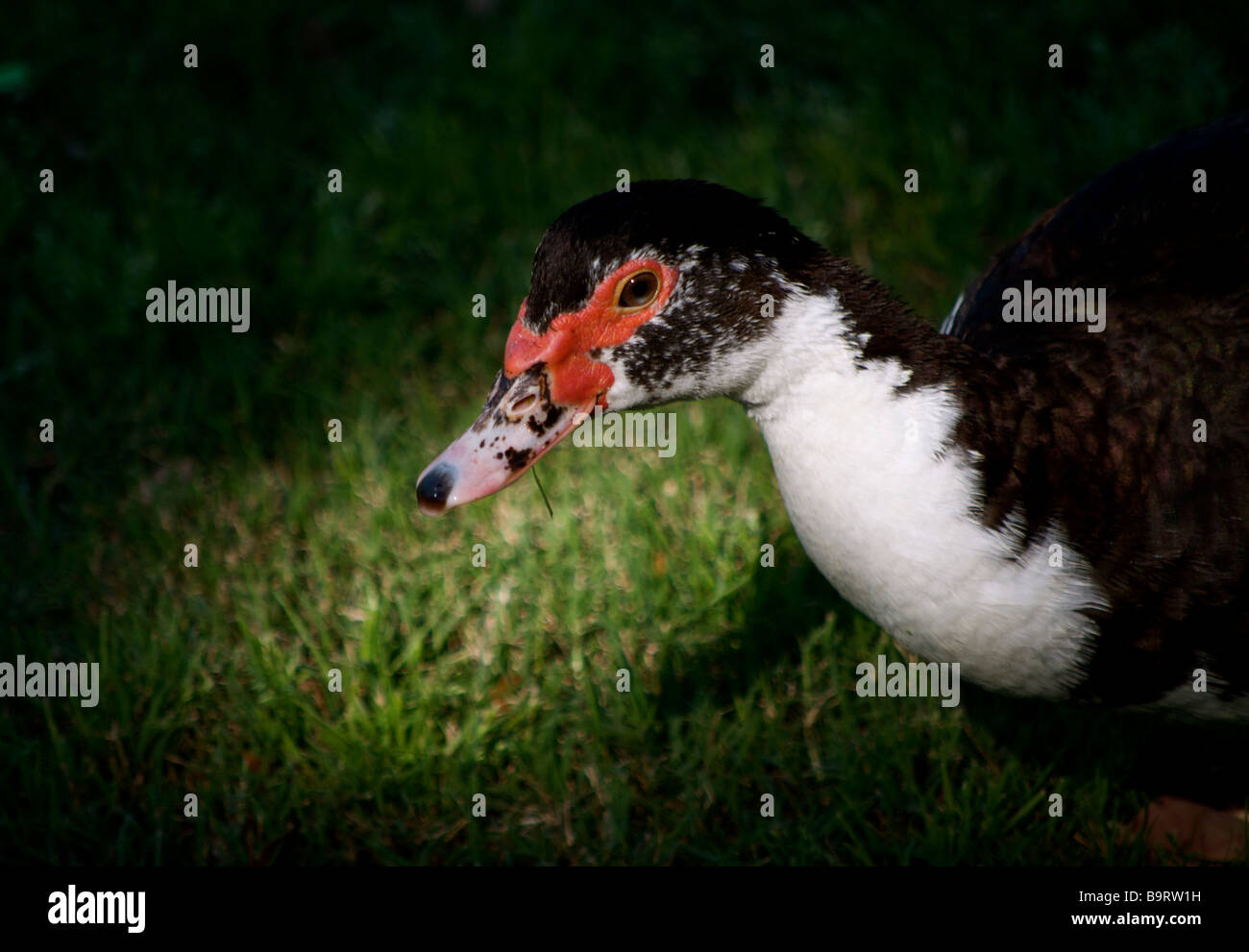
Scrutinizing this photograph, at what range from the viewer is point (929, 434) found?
7.09ft

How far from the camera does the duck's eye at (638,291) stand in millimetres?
2223

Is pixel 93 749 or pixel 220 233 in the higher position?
pixel 220 233

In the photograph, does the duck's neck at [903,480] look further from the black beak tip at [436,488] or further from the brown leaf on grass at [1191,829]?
the brown leaf on grass at [1191,829]

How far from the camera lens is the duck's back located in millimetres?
2225

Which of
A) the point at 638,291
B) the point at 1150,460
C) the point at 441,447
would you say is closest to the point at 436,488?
the point at 638,291

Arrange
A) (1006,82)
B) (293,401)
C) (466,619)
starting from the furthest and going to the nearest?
1. (1006,82)
2. (293,401)
3. (466,619)

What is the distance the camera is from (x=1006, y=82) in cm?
442

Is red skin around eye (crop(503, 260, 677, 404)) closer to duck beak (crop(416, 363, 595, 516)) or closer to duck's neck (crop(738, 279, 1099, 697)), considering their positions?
duck beak (crop(416, 363, 595, 516))

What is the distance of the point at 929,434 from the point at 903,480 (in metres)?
0.09

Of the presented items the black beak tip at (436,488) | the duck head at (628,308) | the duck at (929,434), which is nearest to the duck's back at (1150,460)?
the duck at (929,434)
